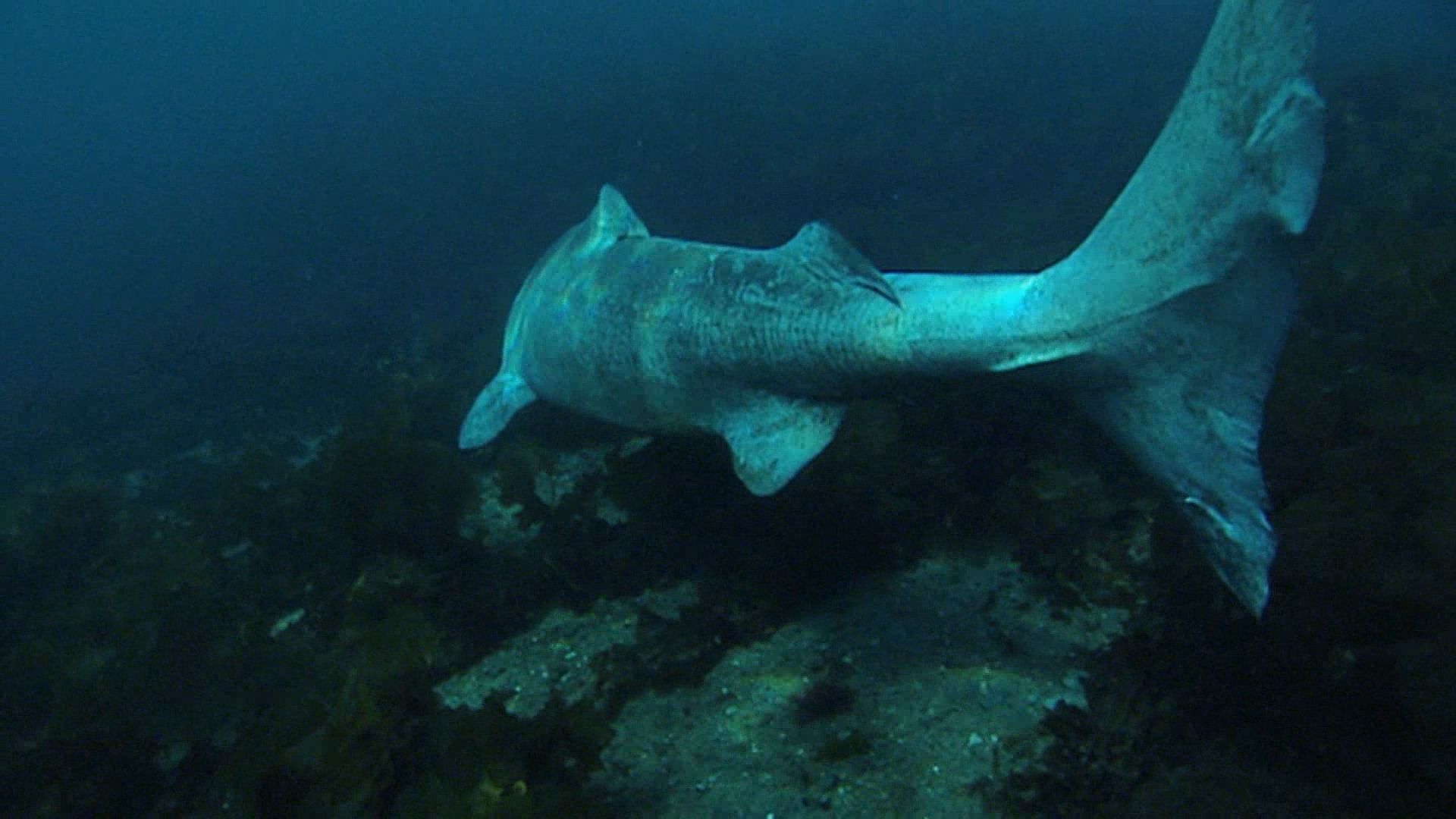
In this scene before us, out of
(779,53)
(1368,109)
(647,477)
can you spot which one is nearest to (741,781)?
(647,477)

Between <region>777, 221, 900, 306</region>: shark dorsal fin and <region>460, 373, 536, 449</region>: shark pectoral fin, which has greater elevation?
<region>777, 221, 900, 306</region>: shark dorsal fin

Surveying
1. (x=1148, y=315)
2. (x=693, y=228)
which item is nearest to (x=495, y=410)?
(x=1148, y=315)

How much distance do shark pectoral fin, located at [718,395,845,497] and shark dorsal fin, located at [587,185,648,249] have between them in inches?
96.5

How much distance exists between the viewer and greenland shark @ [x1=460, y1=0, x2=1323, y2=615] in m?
2.98

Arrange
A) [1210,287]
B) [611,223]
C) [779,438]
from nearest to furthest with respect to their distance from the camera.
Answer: [1210,287]
[779,438]
[611,223]

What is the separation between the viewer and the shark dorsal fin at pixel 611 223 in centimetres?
645

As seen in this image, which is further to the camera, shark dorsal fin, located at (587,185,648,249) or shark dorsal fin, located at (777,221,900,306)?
shark dorsal fin, located at (587,185,648,249)

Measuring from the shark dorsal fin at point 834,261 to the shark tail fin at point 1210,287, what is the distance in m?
0.76

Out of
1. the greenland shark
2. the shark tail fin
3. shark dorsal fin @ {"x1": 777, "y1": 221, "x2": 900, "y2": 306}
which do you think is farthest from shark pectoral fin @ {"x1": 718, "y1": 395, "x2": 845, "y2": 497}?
the shark tail fin

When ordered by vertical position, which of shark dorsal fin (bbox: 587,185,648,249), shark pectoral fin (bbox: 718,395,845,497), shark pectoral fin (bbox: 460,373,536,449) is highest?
shark dorsal fin (bbox: 587,185,648,249)

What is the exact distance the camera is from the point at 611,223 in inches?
260

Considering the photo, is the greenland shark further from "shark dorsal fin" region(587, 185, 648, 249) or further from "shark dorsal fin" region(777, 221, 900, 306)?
"shark dorsal fin" region(587, 185, 648, 249)

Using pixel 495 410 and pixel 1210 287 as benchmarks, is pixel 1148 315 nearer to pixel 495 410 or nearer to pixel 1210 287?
pixel 1210 287

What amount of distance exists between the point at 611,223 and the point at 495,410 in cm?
206
